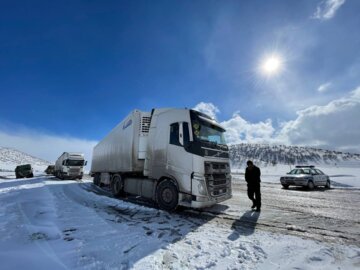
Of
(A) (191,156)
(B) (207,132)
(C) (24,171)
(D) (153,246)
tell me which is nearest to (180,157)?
(A) (191,156)

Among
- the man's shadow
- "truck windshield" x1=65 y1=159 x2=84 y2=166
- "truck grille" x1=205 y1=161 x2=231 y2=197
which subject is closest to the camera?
the man's shadow

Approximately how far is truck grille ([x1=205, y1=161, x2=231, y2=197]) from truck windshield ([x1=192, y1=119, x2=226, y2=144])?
899 millimetres

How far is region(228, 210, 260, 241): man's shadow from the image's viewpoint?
5301mm

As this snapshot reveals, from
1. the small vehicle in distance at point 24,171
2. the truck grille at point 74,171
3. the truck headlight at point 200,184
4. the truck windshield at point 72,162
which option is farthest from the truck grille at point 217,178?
the small vehicle in distance at point 24,171

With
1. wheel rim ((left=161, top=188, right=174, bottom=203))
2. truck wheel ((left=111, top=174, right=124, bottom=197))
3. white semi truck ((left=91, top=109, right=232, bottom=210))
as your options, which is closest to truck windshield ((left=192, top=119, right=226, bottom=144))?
white semi truck ((left=91, top=109, right=232, bottom=210))

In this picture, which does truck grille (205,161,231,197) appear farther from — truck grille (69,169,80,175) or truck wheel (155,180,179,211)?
truck grille (69,169,80,175)

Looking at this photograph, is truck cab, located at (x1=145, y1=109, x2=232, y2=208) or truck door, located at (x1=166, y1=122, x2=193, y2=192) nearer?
truck cab, located at (x1=145, y1=109, x2=232, y2=208)

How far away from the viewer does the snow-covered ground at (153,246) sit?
367cm

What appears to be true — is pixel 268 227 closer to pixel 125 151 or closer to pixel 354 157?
pixel 125 151

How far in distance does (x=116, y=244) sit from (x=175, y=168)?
11.8ft

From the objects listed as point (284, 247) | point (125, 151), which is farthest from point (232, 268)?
point (125, 151)

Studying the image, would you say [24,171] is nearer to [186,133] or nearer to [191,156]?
[186,133]

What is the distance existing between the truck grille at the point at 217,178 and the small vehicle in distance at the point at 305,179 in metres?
11.0

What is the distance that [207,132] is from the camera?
8.13 meters
